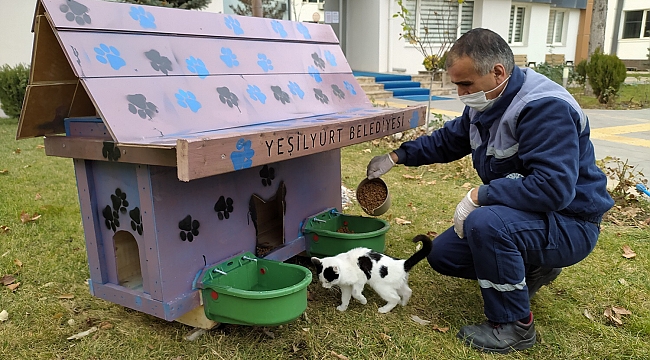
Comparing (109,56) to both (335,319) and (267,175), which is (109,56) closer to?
(267,175)

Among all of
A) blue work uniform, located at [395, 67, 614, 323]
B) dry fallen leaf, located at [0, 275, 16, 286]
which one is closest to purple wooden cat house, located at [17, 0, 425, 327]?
blue work uniform, located at [395, 67, 614, 323]

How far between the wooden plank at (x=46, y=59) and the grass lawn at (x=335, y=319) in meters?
1.25

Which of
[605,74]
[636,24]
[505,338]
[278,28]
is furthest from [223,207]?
[636,24]

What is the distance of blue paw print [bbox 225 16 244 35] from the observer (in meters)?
2.74

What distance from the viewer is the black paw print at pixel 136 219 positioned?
217cm

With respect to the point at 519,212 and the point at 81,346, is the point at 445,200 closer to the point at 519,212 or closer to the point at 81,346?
the point at 519,212

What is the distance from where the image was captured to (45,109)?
2.24 m

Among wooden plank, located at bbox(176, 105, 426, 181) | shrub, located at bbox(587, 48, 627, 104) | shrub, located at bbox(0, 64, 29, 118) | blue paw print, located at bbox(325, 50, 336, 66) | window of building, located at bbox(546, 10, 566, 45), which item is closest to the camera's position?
wooden plank, located at bbox(176, 105, 426, 181)

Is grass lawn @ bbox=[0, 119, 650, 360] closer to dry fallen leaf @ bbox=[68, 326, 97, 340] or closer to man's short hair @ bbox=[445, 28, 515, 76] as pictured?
dry fallen leaf @ bbox=[68, 326, 97, 340]

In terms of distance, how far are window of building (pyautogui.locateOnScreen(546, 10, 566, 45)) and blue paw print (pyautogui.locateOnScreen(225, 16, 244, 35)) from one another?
816 inches

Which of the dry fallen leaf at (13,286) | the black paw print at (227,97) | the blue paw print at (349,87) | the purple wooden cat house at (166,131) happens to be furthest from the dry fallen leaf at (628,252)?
the dry fallen leaf at (13,286)

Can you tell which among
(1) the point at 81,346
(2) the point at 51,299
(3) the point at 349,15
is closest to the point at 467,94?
(1) the point at 81,346

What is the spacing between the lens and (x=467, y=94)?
2.35m

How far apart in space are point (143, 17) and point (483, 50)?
156cm
